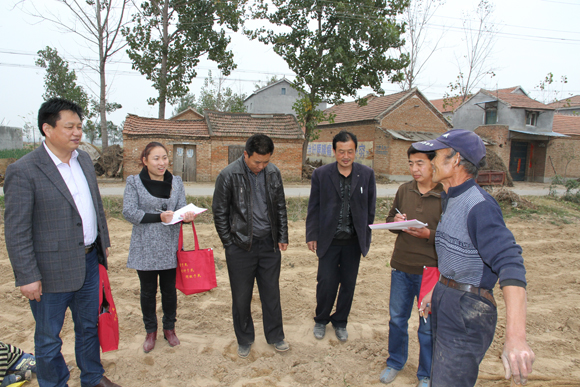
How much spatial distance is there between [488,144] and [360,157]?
8132mm

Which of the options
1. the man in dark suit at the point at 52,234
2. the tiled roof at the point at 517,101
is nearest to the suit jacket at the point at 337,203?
the man in dark suit at the point at 52,234

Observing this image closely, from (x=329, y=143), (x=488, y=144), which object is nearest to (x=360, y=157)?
(x=329, y=143)

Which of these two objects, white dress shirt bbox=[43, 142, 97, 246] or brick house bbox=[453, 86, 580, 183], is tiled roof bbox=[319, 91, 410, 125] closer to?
brick house bbox=[453, 86, 580, 183]

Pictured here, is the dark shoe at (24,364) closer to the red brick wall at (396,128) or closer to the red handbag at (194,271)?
the red handbag at (194,271)

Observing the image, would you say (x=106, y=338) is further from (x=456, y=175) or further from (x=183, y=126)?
(x=183, y=126)

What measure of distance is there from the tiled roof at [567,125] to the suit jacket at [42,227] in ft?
95.0

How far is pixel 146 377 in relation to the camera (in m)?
2.99

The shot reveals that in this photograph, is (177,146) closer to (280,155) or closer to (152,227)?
(280,155)

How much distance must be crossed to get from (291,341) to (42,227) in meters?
2.44

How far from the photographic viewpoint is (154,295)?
3291mm

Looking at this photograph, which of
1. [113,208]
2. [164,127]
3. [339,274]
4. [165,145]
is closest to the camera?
[339,274]

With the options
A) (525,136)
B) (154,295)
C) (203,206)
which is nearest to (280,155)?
(203,206)

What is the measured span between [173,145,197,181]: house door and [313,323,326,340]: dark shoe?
14.3 m

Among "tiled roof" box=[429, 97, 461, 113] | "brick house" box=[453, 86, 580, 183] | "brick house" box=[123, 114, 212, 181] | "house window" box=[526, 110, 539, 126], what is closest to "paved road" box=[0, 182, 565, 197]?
"brick house" box=[123, 114, 212, 181]
